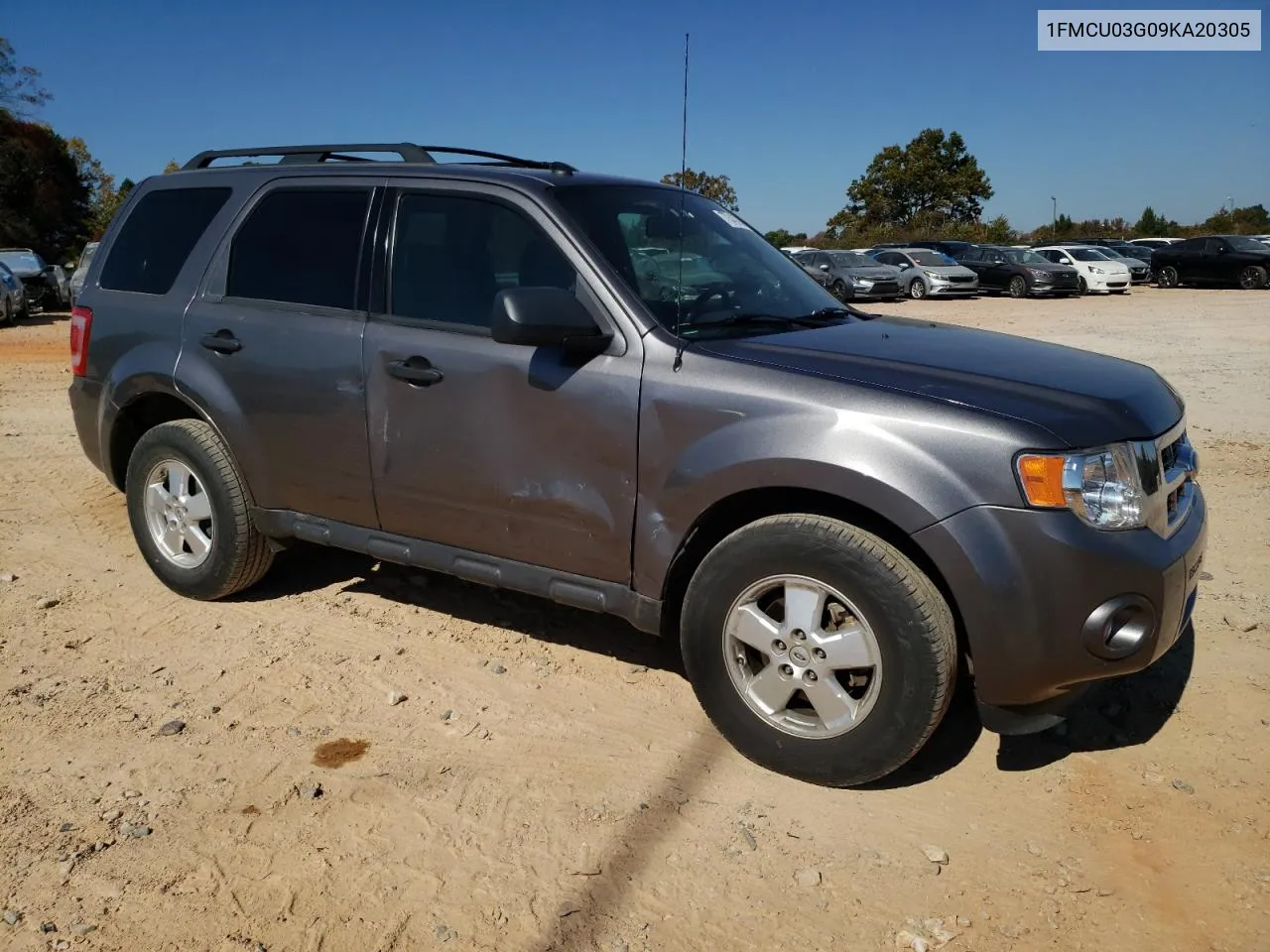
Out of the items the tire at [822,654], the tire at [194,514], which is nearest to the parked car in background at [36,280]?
the tire at [194,514]

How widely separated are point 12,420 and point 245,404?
19.6 feet

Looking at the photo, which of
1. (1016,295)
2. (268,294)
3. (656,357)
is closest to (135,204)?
(268,294)

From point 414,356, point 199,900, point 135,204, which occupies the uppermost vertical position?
point 135,204

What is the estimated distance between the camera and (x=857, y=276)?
26875 millimetres

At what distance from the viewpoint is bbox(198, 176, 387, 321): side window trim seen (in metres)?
4.20

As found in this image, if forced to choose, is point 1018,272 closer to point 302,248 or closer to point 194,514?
point 302,248

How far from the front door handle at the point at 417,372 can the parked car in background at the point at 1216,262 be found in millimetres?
32804

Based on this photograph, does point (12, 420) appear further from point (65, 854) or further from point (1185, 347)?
point (1185, 347)

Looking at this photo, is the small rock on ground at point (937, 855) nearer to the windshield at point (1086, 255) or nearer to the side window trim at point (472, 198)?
the side window trim at point (472, 198)

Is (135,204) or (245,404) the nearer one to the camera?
(245,404)

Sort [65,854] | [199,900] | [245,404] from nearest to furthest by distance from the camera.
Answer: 1. [199,900]
2. [65,854]
3. [245,404]

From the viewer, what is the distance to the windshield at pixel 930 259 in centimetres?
2872

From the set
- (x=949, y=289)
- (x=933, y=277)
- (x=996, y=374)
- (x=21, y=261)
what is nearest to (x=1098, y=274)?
(x=949, y=289)

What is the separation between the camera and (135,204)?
5.11m
